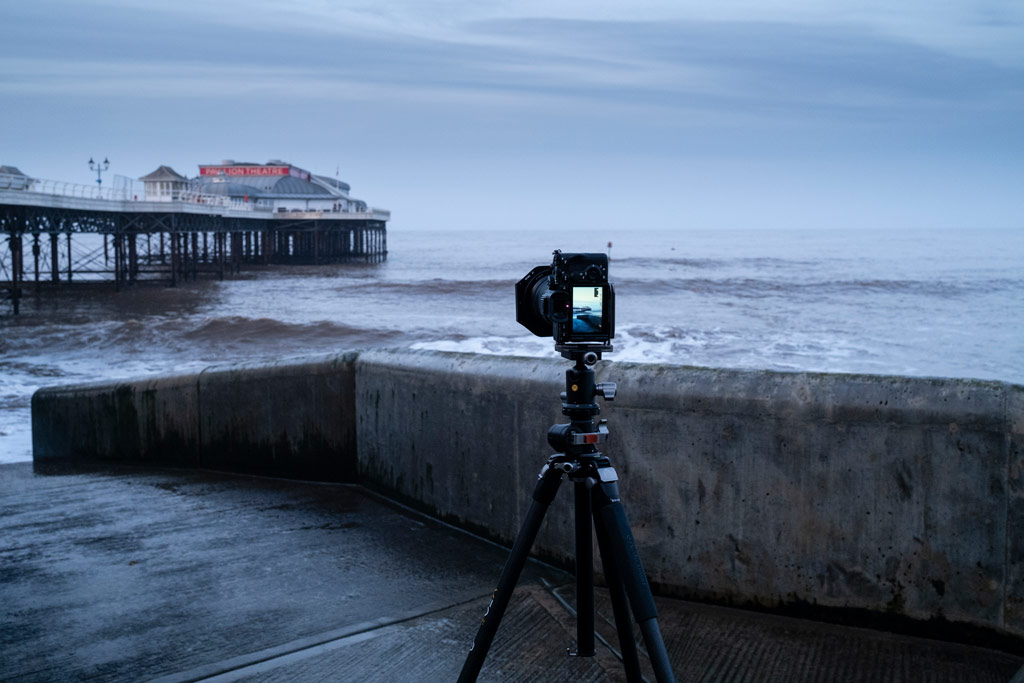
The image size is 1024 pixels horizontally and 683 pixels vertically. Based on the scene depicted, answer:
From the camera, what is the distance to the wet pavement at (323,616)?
268 cm

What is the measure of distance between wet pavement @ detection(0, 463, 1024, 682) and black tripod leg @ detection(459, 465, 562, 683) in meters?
0.47

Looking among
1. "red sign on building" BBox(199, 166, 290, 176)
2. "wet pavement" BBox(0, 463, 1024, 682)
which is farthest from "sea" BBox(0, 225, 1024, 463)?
"red sign on building" BBox(199, 166, 290, 176)

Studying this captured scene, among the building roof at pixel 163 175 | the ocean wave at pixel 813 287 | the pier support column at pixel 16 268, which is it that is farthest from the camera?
the building roof at pixel 163 175

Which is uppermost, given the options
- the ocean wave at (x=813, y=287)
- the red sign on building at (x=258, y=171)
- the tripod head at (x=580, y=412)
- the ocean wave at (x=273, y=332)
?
the red sign on building at (x=258, y=171)

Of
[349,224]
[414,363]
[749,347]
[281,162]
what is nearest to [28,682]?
[414,363]

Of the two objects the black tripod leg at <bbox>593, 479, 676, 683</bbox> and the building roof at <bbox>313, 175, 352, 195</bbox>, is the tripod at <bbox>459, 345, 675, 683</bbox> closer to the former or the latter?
the black tripod leg at <bbox>593, 479, 676, 683</bbox>

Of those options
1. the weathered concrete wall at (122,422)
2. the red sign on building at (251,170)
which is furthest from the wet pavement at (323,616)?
the red sign on building at (251,170)

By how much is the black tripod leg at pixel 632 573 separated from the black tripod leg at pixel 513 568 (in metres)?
0.12

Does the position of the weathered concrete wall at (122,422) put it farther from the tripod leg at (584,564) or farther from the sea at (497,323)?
the tripod leg at (584,564)

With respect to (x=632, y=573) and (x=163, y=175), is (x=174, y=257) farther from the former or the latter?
(x=632, y=573)

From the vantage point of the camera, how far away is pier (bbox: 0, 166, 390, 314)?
3484 centimetres

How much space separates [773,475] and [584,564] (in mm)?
1002

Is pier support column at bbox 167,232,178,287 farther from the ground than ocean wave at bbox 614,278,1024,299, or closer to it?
farther from the ground

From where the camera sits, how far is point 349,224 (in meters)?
75.2
